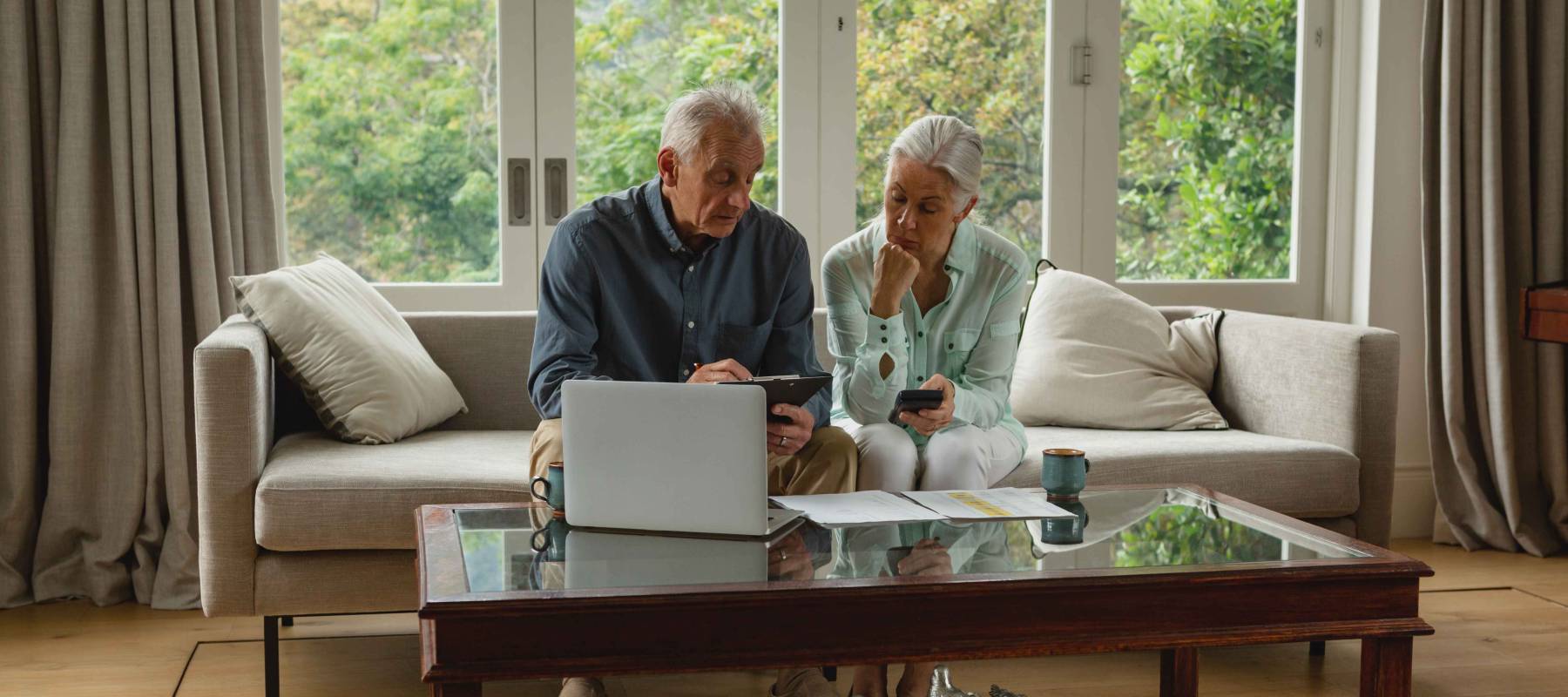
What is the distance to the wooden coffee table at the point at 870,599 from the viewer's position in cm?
139

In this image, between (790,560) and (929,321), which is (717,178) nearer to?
(929,321)

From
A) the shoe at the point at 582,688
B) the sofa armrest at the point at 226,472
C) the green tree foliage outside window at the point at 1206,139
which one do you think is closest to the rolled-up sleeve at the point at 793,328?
the shoe at the point at 582,688

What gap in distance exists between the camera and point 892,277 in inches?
94.3

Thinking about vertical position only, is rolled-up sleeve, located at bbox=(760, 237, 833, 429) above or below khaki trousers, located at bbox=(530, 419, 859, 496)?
above

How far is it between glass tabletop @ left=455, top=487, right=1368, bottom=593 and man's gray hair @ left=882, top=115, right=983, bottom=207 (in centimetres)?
74

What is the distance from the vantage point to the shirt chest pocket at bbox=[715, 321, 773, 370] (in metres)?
2.46

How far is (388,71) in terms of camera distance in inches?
134

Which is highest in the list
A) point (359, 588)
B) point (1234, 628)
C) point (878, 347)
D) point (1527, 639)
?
point (878, 347)

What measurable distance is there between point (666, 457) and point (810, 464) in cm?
66

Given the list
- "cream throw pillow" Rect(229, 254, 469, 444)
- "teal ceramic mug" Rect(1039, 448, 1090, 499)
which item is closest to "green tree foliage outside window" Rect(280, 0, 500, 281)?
"cream throw pillow" Rect(229, 254, 469, 444)

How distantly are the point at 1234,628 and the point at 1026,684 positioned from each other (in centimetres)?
99

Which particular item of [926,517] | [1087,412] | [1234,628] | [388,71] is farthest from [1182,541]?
[388,71]

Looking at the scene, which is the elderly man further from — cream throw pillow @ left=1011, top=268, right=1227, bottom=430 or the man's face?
cream throw pillow @ left=1011, top=268, right=1227, bottom=430

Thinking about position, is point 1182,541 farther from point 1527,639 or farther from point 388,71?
point 388,71
